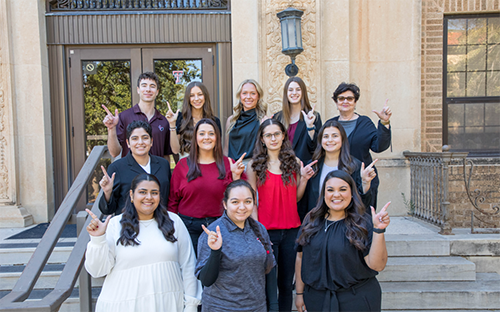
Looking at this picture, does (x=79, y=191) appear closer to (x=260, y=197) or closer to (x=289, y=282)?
(x=260, y=197)

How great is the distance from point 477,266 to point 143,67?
18.2 ft

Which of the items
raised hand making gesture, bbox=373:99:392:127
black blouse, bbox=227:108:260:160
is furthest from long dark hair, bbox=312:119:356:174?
black blouse, bbox=227:108:260:160

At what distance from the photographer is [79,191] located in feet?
10.4

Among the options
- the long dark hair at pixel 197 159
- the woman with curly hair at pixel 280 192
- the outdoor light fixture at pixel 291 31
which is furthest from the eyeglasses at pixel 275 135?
Answer: the outdoor light fixture at pixel 291 31

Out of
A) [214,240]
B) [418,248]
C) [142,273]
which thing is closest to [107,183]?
[142,273]

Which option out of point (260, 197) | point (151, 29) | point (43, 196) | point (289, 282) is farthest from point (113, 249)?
point (151, 29)

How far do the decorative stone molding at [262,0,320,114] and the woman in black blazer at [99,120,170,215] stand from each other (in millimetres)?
2838

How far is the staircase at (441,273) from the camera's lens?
372 cm

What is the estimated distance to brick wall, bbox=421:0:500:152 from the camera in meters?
5.80

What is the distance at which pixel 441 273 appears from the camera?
13.0ft

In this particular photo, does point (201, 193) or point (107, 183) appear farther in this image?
point (201, 193)

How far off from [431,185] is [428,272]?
5.56 ft

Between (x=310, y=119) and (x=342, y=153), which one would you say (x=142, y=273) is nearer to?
(x=342, y=153)

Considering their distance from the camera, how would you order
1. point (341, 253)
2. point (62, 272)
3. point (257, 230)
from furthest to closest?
point (62, 272), point (257, 230), point (341, 253)
